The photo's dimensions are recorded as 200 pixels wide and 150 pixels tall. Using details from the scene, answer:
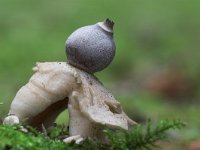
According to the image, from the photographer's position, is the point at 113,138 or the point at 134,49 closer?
the point at 113,138

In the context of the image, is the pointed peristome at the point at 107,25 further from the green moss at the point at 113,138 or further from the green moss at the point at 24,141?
the green moss at the point at 24,141

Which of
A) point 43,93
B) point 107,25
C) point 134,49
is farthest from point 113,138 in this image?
point 134,49

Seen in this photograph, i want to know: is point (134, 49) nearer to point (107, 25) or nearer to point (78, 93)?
point (107, 25)

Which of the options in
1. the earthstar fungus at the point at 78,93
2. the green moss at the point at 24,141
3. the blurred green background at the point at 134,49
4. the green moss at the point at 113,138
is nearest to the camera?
the green moss at the point at 24,141

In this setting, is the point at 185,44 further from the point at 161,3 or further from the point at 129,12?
the point at 161,3

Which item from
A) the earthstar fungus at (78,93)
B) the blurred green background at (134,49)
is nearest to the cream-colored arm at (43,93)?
the earthstar fungus at (78,93)

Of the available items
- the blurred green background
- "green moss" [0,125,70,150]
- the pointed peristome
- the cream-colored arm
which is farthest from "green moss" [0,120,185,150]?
the blurred green background
